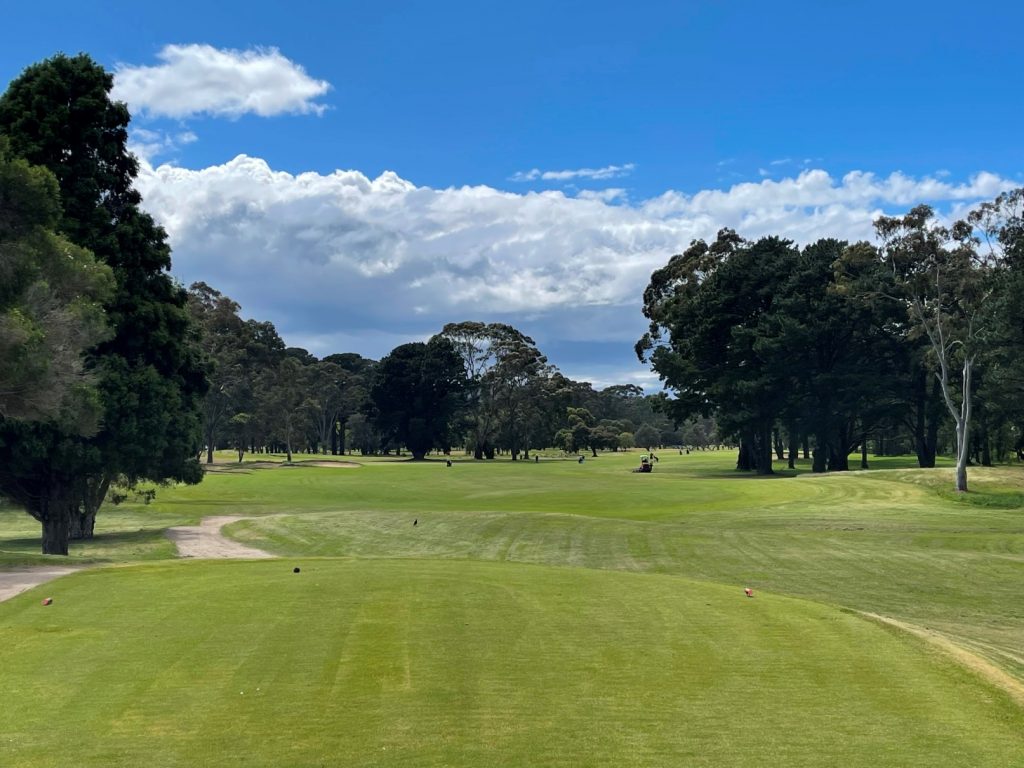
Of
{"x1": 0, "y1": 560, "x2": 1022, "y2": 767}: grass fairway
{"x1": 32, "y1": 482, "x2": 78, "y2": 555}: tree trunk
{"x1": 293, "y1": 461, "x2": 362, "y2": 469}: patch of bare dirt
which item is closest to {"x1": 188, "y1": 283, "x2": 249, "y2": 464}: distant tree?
{"x1": 293, "y1": 461, "x2": 362, "y2": 469}: patch of bare dirt

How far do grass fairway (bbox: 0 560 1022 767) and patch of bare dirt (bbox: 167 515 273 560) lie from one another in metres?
16.7

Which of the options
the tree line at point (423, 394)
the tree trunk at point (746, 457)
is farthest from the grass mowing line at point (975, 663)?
the tree line at point (423, 394)

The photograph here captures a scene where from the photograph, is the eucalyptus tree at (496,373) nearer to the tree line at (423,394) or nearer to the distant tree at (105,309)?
the tree line at (423,394)

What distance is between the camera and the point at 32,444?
28.3 meters

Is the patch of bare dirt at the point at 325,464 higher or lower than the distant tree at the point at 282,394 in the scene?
lower

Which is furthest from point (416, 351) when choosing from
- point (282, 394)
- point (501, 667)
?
point (501, 667)

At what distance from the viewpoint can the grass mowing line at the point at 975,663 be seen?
28.8ft

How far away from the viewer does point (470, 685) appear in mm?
8359

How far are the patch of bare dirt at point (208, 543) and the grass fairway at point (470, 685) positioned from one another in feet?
54.7

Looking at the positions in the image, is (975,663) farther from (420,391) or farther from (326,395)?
(326,395)

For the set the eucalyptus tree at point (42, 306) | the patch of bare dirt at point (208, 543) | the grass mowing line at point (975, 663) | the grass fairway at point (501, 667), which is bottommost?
the patch of bare dirt at point (208, 543)

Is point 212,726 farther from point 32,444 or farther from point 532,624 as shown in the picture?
point 32,444

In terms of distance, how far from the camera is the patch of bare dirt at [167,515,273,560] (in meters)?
29.9

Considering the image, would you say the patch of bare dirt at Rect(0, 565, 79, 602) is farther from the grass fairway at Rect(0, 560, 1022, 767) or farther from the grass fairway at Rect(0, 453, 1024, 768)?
the grass fairway at Rect(0, 560, 1022, 767)
